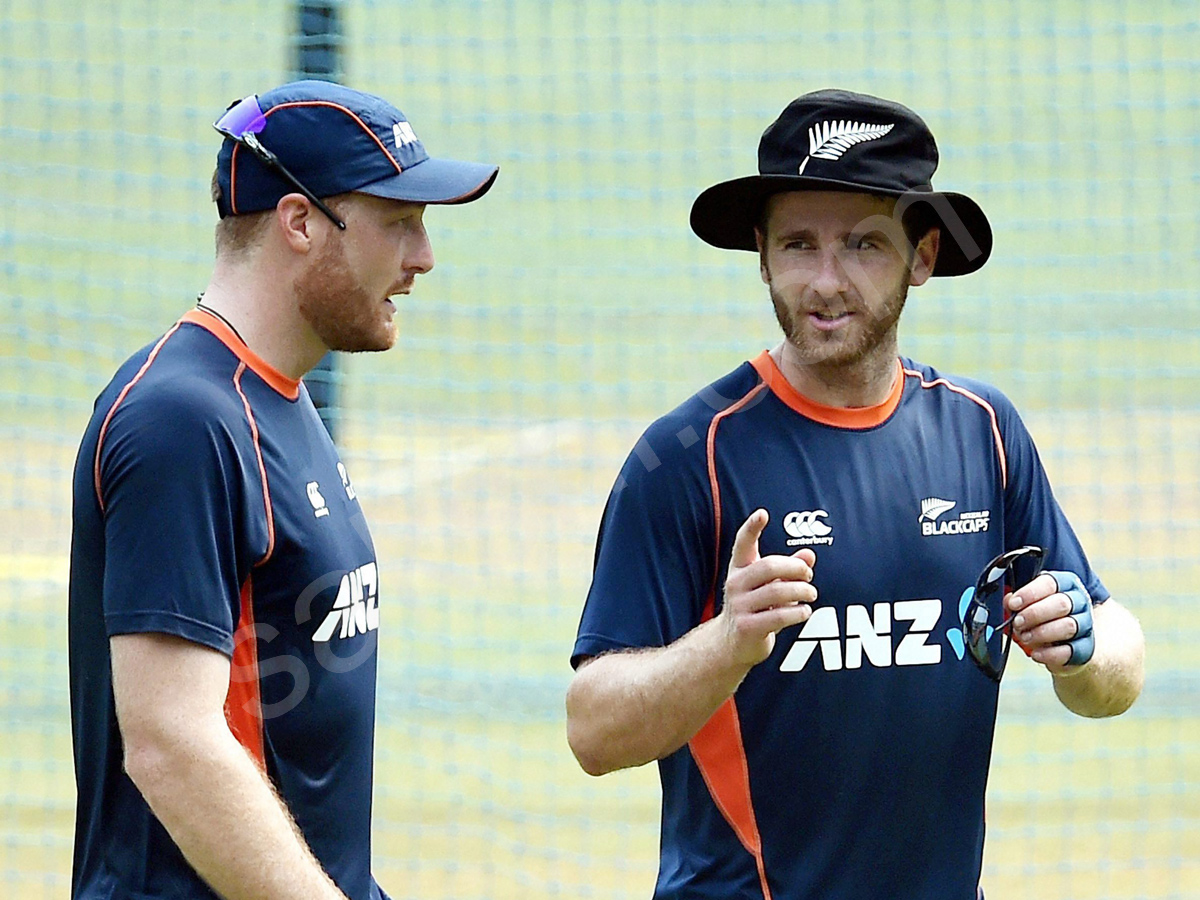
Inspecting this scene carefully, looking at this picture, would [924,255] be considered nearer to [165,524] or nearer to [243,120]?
[243,120]

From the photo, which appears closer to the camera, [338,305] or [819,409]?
[338,305]

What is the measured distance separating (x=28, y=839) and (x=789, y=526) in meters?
4.16

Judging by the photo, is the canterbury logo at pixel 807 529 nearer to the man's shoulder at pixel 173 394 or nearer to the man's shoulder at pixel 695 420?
the man's shoulder at pixel 695 420

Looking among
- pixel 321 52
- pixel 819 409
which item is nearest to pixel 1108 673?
pixel 819 409

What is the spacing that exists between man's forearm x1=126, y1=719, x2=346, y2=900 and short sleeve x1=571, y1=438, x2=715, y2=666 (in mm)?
628

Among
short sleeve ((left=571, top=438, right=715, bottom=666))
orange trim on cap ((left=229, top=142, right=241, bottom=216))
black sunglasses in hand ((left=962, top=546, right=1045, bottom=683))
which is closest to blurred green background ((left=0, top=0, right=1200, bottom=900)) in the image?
orange trim on cap ((left=229, top=142, right=241, bottom=216))

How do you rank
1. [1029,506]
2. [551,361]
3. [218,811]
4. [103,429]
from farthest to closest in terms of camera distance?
1. [551,361]
2. [1029,506]
3. [103,429]
4. [218,811]

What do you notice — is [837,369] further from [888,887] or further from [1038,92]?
[1038,92]

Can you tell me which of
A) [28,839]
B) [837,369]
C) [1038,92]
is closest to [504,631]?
[28,839]

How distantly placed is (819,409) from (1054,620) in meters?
0.53

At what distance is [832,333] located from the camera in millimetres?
3006

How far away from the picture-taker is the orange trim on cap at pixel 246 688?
2.70 metres

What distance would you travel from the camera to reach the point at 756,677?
2934mm

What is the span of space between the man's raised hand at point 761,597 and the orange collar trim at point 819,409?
1.44 feet
